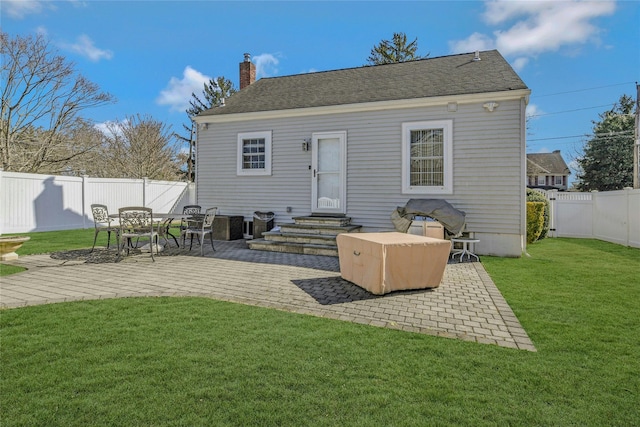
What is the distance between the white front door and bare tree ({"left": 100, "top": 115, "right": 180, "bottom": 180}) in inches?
720

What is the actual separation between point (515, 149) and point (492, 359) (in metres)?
6.64

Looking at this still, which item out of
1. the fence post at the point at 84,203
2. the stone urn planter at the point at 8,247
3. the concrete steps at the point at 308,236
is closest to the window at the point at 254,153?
the concrete steps at the point at 308,236

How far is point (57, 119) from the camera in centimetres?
1820

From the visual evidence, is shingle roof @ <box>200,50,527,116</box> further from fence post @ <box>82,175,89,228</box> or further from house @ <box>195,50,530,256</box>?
fence post @ <box>82,175,89,228</box>

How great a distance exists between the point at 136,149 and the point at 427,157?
73.1 feet

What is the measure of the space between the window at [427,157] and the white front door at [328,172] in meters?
1.81

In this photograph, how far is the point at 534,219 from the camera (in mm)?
10938

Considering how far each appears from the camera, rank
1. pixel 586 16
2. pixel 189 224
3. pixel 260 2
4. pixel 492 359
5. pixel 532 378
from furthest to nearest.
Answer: pixel 586 16, pixel 260 2, pixel 189 224, pixel 492 359, pixel 532 378

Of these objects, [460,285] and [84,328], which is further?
[460,285]

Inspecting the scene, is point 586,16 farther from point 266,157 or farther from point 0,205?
point 0,205

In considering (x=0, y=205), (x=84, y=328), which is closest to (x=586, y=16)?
(x=84, y=328)

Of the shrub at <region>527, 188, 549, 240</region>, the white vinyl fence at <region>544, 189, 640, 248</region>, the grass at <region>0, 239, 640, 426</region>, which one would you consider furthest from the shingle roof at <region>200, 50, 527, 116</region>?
the grass at <region>0, 239, 640, 426</region>

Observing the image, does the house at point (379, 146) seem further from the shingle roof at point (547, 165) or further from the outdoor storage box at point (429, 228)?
the shingle roof at point (547, 165)

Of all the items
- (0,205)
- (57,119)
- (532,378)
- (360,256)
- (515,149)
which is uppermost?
(57,119)
